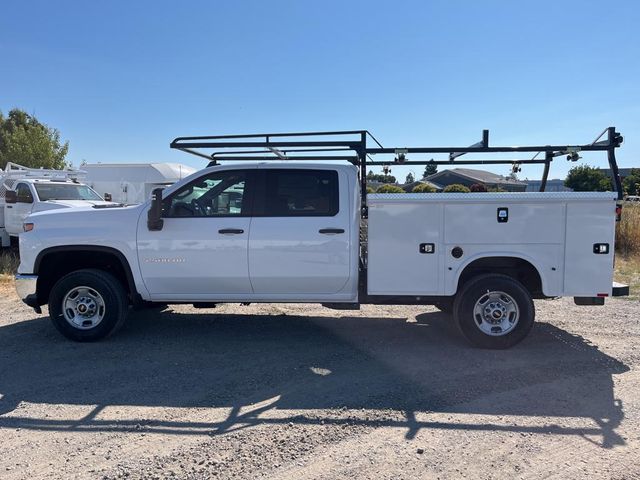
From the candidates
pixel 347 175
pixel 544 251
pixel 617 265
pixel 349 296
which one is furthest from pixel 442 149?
pixel 617 265

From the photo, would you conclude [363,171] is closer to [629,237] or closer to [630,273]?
[630,273]

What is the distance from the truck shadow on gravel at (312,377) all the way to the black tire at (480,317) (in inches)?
5.9

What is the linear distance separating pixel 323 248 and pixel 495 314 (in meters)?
1.95

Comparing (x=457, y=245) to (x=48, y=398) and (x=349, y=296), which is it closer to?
(x=349, y=296)

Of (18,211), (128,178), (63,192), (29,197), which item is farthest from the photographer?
(128,178)

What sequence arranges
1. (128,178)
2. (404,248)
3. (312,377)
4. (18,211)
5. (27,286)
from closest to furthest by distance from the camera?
1. (312,377)
2. (404,248)
3. (27,286)
4. (18,211)
5. (128,178)

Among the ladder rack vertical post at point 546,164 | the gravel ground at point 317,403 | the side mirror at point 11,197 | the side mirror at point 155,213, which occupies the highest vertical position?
the ladder rack vertical post at point 546,164

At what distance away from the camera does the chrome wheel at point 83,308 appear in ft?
18.6

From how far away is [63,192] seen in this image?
13.4 meters

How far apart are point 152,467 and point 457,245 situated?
3515 millimetres

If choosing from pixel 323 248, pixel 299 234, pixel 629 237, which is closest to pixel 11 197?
pixel 299 234

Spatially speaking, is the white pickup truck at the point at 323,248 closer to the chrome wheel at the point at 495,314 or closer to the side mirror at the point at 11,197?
the chrome wheel at the point at 495,314

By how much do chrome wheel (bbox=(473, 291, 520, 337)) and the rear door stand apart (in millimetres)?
1458

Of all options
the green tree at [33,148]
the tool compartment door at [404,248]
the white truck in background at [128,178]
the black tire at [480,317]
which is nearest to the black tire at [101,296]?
the tool compartment door at [404,248]
